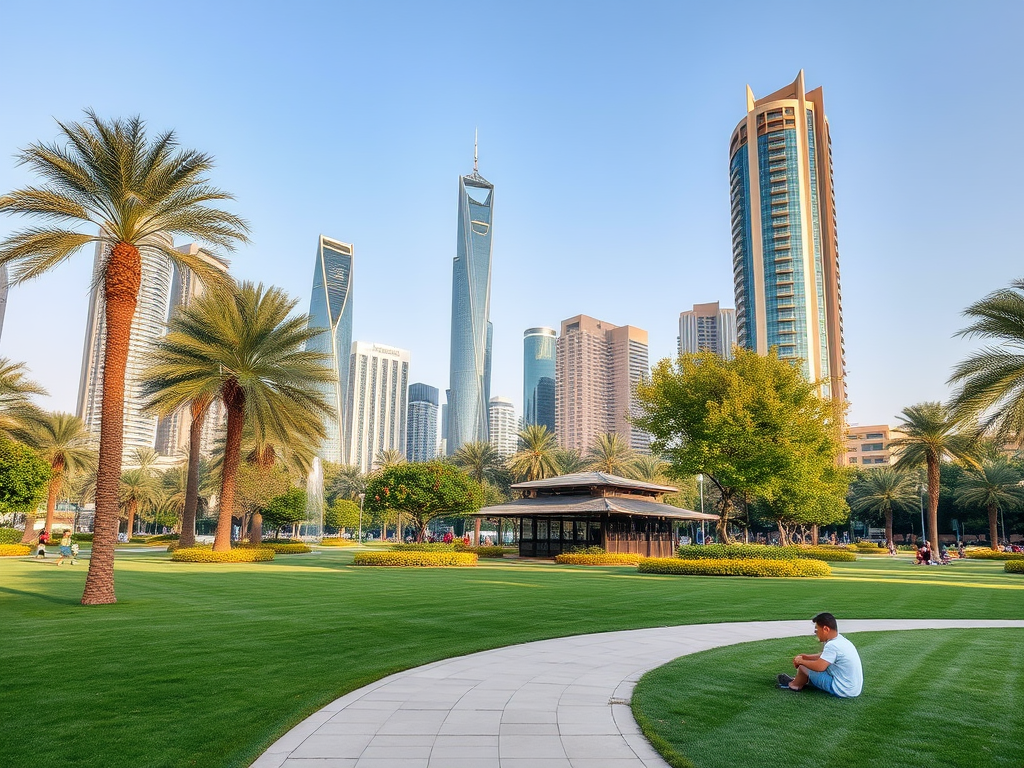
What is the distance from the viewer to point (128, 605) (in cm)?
1622

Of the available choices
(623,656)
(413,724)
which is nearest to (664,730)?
(413,724)

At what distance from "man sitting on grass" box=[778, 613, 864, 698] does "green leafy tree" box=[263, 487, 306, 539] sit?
1954 inches

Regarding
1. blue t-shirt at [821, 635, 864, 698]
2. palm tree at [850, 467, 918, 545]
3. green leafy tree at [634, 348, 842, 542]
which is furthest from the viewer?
palm tree at [850, 467, 918, 545]

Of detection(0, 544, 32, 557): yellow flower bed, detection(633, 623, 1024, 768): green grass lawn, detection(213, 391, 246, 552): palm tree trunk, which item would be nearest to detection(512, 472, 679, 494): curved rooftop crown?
detection(213, 391, 246, 552): palm tree trunk

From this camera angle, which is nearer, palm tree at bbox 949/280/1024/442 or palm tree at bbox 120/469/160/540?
palm tree at bbox 949/280/1024/442

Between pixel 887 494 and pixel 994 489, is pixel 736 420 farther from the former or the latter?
pixel 887 494

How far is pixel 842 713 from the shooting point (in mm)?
7047

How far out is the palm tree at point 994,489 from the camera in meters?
65.8

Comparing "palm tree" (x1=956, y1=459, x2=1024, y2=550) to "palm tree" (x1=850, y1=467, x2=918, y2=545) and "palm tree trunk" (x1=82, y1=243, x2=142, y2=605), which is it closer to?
"palm tree" (x1=850, y1=467, x2=918, y2=545)

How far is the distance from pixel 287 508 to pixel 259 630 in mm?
45003

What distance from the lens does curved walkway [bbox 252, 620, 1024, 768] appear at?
222 inches

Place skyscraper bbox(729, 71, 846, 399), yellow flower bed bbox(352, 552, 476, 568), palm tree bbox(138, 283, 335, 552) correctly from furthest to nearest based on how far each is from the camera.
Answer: skyscraper bbox(729, 71, 846, 399)
yellow flower bed bbox(352, 552, 476, 568)
palm tree bbox(138, 283, 335, 552)

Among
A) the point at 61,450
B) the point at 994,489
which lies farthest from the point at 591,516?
the point at 994,489

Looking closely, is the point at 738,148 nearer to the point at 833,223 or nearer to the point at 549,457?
the point at 833,223
